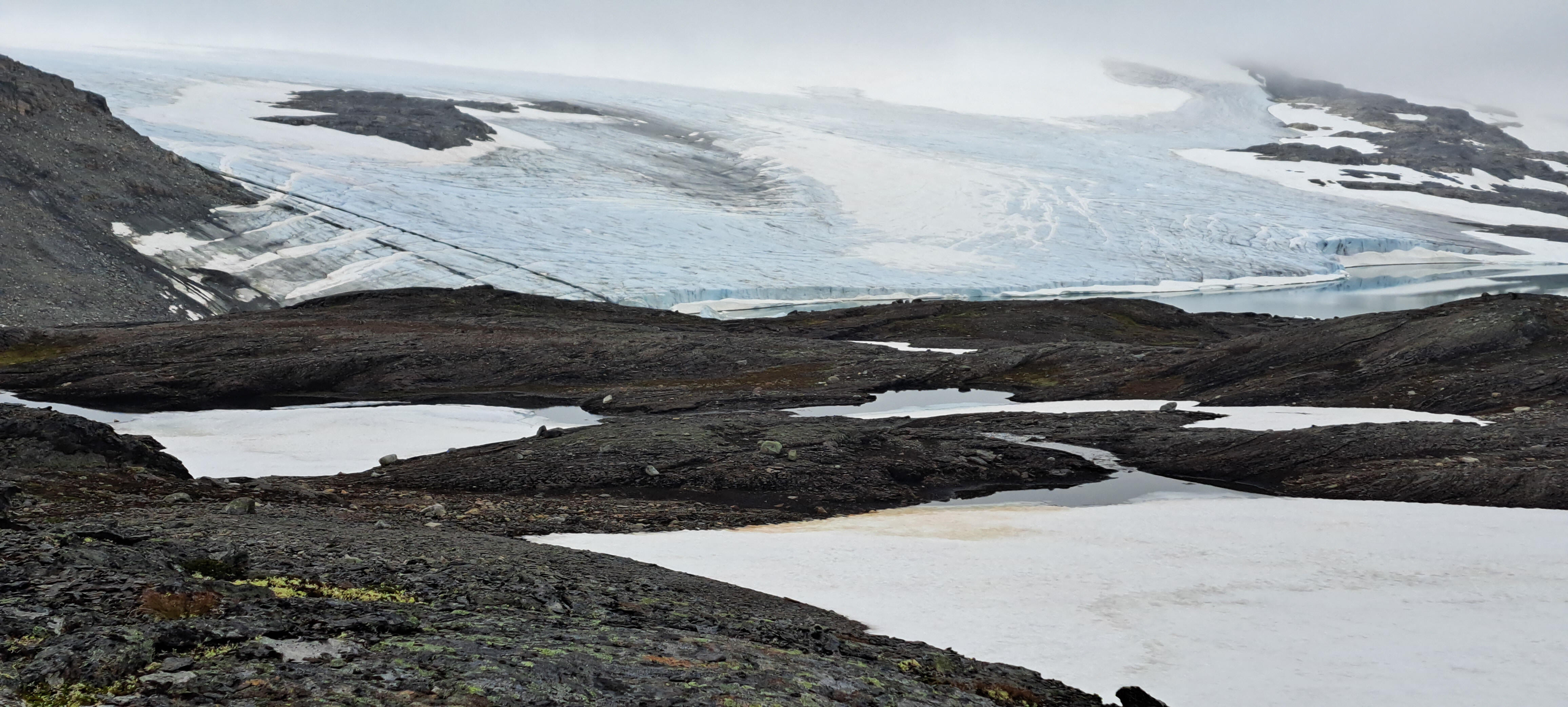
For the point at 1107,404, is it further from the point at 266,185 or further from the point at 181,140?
the point at 181,140

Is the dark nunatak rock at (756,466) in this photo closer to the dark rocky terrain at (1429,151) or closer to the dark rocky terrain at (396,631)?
the dark rocky terrain at (396,631)

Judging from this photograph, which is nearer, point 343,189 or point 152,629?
point 152,629

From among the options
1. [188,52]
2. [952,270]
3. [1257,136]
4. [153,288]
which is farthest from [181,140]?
[1257,136]

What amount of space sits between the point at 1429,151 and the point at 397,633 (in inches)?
Answer: 5838

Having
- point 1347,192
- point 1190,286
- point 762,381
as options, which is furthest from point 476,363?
point 1347,192

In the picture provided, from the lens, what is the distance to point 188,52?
109125mm

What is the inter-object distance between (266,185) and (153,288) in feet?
42.1

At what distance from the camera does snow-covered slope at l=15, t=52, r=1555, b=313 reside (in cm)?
5606

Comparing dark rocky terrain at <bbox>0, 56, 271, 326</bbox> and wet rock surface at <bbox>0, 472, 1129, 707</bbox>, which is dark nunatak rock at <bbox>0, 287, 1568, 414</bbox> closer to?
dark rocky terrain at <bbox>0, 56, 271, 326</bbox>

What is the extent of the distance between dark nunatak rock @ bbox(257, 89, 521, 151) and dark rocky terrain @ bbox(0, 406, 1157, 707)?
6234cm

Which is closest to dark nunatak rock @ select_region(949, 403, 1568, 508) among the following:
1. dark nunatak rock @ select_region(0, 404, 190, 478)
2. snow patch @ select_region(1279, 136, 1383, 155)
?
dark nunatak rock @ select_region(0, 404, 190, 478)

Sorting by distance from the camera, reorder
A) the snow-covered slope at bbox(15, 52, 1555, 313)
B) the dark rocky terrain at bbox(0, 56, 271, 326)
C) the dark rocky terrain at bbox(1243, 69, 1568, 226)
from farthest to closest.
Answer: the dark rocky terrain at bbox(1243, 69, 1568, 226) → the snow-covered slope at bbox(15, 52, 1555, 313) → the dark rocky terrain at bbox(0, 56, 271, 326)

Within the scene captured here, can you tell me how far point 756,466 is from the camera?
23.6 meters

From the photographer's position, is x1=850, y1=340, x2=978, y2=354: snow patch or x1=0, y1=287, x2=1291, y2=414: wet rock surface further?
x1=850, y1=340, x2=978, y2=354: snow patch
